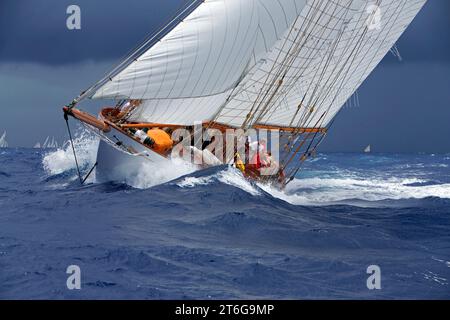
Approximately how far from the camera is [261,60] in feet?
59.3

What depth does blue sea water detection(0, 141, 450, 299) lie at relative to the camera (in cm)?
750

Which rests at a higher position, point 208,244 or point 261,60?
point 261,60

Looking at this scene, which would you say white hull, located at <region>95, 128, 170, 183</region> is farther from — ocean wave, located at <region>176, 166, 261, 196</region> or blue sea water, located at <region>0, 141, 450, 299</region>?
ocean wave, located at <region>176, 166, 261, 196</region>

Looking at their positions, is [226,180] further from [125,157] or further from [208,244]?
[208,244]

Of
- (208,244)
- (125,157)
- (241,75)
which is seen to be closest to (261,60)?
(241,75)

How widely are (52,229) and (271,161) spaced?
1074 centimetres

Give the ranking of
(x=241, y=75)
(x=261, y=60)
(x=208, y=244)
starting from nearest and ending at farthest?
(x=208, y=244)
(x=241, y=75)
(x=261, y=60)

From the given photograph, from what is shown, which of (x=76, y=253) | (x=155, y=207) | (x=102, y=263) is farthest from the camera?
(x=155, y=207)

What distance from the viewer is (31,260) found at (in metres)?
8.41

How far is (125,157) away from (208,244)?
752 centimetres

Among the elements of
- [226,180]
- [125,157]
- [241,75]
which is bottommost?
[226,180]

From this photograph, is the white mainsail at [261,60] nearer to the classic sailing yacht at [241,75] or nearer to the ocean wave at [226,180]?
the classic sailing yacht at [241,75]
